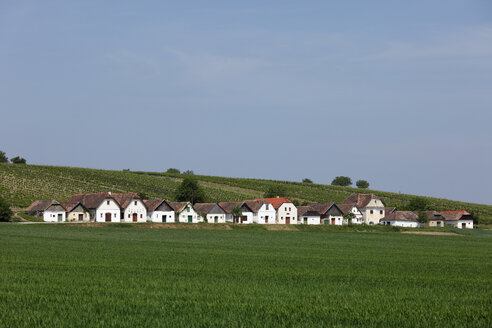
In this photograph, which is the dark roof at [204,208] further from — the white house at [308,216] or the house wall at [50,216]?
the house wall at [50,216]

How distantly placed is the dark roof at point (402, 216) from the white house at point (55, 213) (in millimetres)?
70819

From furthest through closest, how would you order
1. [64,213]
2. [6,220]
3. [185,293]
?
[64,213], [6,220], [185,293]

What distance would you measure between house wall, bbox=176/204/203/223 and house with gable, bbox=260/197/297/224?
666 inches

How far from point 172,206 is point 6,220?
32.8m

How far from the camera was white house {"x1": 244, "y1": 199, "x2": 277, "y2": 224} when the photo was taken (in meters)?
118

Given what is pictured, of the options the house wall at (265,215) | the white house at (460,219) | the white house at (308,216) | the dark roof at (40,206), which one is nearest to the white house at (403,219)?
the white house at (460,219)

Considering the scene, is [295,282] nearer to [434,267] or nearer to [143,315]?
[143,315]

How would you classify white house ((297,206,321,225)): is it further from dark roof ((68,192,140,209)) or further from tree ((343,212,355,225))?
dark roof ((68,192,140,209))

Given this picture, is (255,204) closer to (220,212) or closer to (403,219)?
(220,212)

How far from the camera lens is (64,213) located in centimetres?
10294

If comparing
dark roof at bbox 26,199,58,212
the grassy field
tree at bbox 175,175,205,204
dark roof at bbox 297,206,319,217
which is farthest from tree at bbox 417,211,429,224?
the grassy field

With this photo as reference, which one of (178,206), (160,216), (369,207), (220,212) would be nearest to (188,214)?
(178,206)

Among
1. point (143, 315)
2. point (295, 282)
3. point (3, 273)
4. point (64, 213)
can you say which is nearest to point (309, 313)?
point (143, 315)

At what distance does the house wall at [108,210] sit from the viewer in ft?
344
